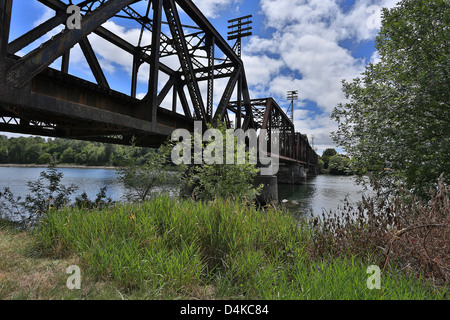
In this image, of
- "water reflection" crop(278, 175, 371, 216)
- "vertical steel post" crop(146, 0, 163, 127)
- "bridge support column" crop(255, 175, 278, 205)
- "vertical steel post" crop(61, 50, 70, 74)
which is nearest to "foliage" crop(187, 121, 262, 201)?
"water reflection" crop(278, 175, 371, 216)

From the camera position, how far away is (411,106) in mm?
7070

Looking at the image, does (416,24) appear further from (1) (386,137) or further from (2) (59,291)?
(2) (59,291)

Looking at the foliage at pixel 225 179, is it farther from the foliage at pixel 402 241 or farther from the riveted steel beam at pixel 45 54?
the riveted steel beam at pixel 45 54

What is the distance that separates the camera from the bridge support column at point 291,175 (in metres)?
53.0

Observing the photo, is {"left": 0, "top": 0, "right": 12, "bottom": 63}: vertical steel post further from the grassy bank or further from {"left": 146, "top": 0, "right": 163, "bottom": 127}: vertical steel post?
{"left": 146, "top": 0, "right": 163, "bottom": 127}: vertical steel post

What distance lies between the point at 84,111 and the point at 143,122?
78.8 inches

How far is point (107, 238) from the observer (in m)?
3.55

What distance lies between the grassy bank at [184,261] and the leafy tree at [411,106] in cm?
560

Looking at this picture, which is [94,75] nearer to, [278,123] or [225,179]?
[225,179]

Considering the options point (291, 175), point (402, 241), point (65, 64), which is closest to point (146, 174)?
point (402, 241)

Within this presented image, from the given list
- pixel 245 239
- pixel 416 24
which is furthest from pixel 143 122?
pixel 416 24

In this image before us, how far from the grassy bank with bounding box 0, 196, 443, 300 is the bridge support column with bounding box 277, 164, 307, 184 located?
167 ft

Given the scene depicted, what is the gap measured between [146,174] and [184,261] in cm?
501

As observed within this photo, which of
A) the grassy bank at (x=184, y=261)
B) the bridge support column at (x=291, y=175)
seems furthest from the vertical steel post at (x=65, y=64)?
the bridge support column at (x=291, y=175)
